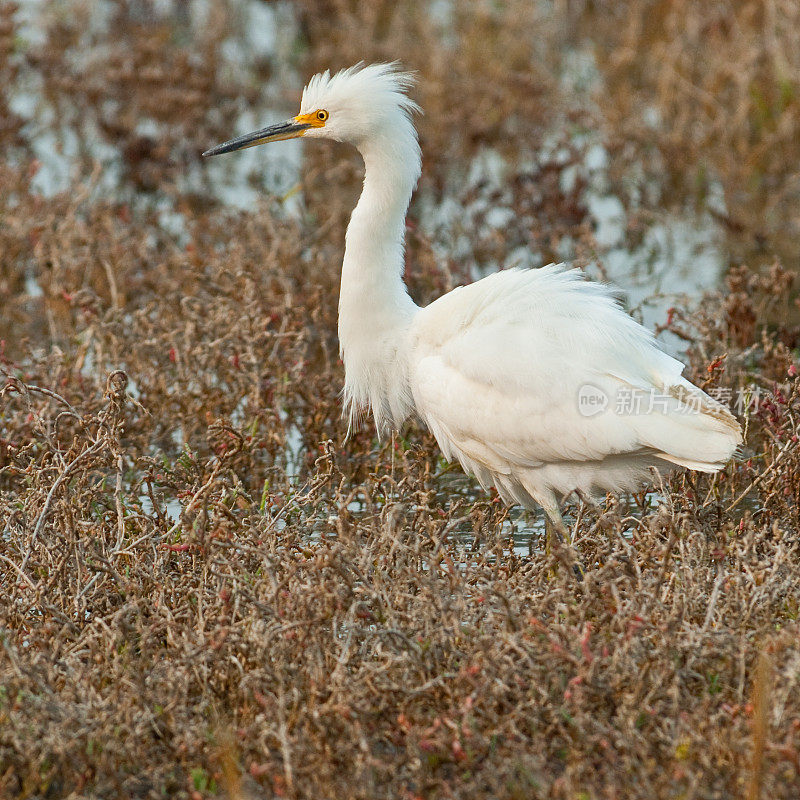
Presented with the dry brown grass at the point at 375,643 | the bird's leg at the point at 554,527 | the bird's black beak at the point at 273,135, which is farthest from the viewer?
the bird's black beak at the point at 273,135

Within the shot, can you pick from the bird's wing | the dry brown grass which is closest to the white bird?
the bird's wing

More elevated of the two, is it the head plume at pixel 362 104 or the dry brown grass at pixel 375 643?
the head plume at pixel 362 104

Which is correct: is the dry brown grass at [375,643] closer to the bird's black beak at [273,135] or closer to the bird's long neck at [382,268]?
the bird's long neck at [382,268]

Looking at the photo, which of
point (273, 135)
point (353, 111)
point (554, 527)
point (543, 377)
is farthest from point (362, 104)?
point (554, 527)

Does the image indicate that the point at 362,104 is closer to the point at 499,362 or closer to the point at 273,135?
the point at 273,135

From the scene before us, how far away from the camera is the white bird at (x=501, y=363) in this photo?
399 cm

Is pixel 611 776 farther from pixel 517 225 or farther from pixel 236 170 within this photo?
pixel 236 170

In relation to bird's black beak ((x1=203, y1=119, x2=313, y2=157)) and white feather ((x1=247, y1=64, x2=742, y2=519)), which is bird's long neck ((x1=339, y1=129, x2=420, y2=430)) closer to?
white feather ((x1=247, y1=64, x2=742, y2=519))

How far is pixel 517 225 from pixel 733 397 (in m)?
2.63

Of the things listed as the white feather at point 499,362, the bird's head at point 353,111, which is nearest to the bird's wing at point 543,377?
the white feather at point 499,362

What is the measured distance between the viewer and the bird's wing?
3.98 metres

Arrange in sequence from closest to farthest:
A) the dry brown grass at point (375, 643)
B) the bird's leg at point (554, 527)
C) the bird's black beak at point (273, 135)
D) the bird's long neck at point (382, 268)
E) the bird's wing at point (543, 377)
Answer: the dry brown grass at point (375, 643) → the bird's wing at point (543, 377) → the bird's leg at point (554, 527) → the bird's long neck at point (382, 268) → the bird's black beak at point (273, 135)

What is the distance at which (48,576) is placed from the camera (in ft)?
12.0

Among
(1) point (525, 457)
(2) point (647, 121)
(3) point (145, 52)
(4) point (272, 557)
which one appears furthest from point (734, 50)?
(4) point (272, 557)
